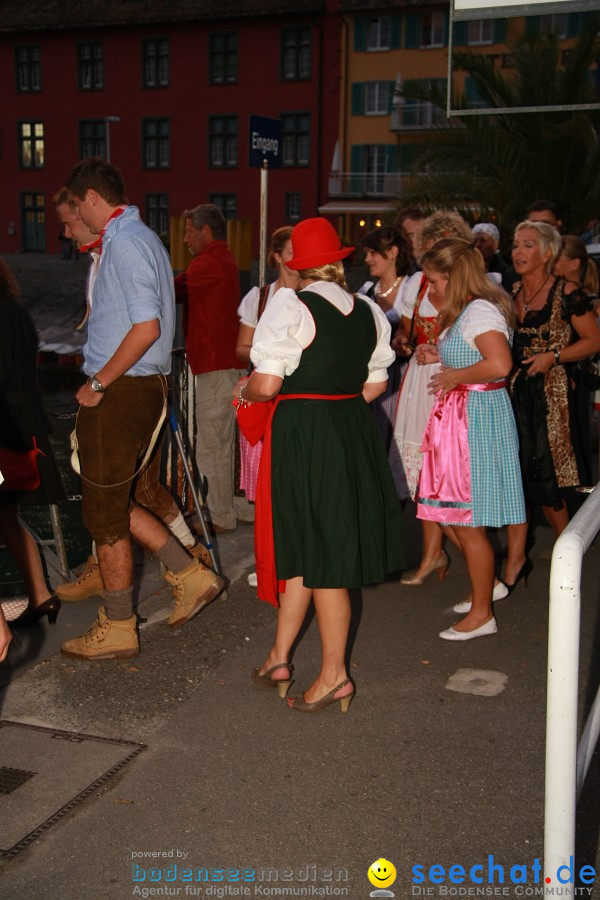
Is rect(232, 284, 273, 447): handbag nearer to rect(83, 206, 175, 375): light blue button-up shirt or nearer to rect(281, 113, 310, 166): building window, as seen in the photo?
rect(83, 206, 175, 375): light blue button-up shirt

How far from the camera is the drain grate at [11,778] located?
11.8ft

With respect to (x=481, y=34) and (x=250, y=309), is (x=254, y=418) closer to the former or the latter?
(x=250, y=309)

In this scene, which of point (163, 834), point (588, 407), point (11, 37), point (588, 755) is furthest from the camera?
point (11, 37)

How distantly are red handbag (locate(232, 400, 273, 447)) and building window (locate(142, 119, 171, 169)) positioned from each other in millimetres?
49565

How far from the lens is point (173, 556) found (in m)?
5.22

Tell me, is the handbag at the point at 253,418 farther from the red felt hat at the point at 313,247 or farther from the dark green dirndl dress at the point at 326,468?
the red felt hat at the point at 313,247

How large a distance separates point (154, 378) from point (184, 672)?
4.52 feet

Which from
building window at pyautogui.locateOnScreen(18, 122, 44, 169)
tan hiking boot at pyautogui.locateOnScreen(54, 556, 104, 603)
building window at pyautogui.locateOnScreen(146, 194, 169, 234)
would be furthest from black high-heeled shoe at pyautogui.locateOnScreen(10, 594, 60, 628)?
building window at pyautogui.locateOnScreen(18, 122, 44, 169)

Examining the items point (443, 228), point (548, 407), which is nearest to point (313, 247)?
point (443, 228)

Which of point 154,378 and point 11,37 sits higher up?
point 11,37

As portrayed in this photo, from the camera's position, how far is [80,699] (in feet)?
14.2

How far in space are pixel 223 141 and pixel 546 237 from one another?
46.8 meters

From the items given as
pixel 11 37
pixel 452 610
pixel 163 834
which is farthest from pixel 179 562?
pixel 11 37

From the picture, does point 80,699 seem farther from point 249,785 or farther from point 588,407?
point 588,407
